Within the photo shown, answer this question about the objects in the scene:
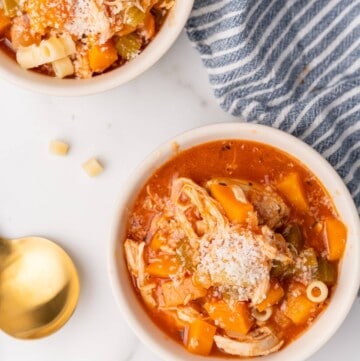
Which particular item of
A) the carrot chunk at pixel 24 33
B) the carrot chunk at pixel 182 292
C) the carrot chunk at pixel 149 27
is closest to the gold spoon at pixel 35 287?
the carrot chunk at pixel 182 292

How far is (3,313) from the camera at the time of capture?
9.53 ft

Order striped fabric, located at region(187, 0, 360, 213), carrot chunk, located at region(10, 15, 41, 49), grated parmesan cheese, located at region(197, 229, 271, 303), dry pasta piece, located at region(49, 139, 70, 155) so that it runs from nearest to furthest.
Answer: grated parmesan cheese, located at region(197, 229, 271, 303)
carrot chunk, located at region(10, 15, 41, 49)
striped fabric, located at region(187, 0, 360, 213)
dry pasta piece, located at region(49, 139, 70, 155)

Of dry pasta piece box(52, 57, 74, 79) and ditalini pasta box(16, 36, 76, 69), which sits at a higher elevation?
ditalini pasta box(16, 36, 76, 69)

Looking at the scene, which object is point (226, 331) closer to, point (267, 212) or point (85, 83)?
point (267, 212)

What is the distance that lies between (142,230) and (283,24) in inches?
33.1

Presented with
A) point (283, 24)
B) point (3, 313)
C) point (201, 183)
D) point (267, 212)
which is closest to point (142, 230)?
point (201, 183)

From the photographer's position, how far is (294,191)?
8.69ft

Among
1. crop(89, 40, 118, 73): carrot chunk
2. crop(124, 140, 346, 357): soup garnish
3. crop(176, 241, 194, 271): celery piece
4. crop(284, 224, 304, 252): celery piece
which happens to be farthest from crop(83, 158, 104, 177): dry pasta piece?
crop(284, 224, 304, 252): celery piece

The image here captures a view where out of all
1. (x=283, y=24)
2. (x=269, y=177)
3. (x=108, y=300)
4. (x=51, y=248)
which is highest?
(x=283, y=24)

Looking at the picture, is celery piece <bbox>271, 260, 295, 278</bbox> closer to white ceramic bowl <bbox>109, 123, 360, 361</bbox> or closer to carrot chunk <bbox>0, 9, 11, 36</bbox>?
white ceramic bowl <bbox>109, 123, 360, 361</bbox>

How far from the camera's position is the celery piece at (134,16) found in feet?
8.41

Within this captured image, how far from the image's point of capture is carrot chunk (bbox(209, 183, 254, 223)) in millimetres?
2539

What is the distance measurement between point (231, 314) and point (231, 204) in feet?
1.12

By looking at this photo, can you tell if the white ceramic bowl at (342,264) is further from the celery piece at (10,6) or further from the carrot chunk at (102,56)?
the celery piece at (10,6)
